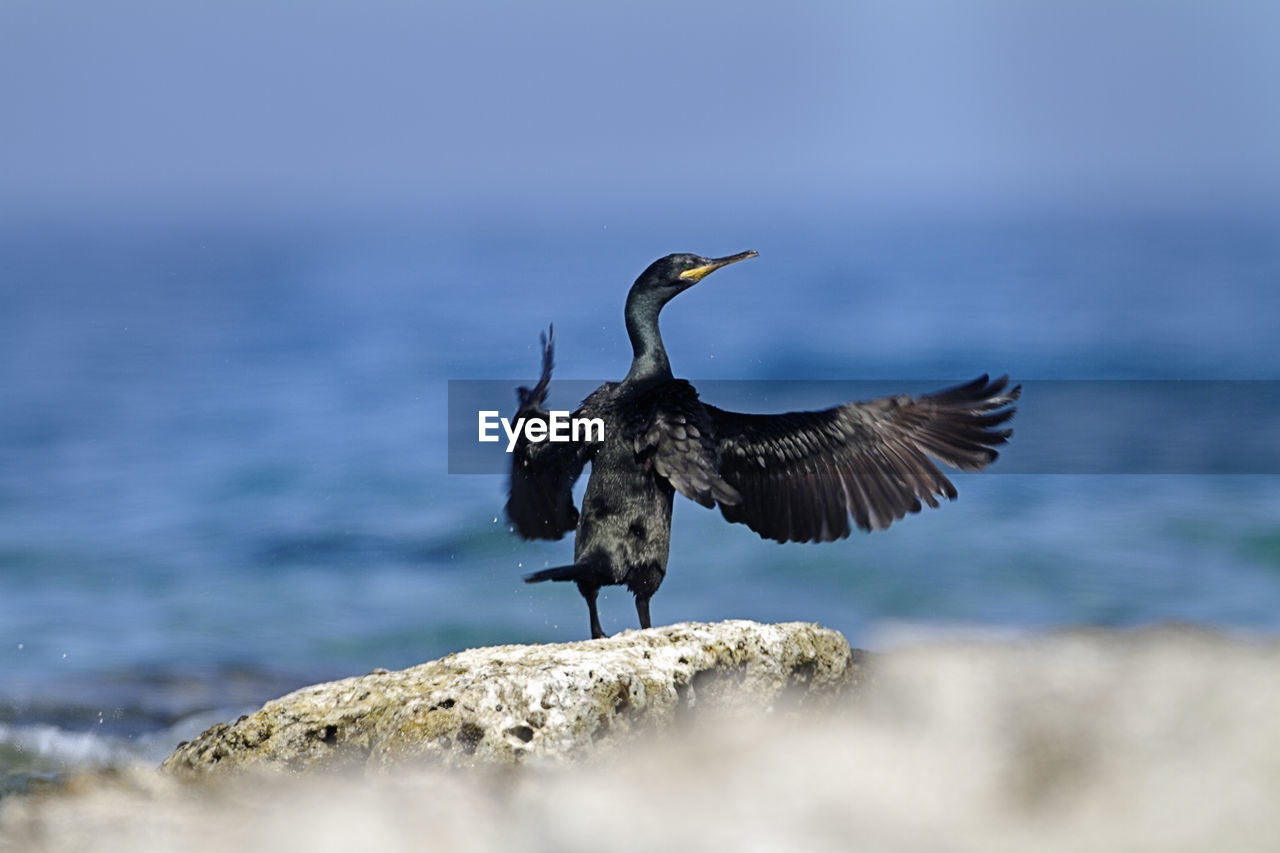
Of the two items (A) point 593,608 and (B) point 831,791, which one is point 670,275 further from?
(B) point 831,791

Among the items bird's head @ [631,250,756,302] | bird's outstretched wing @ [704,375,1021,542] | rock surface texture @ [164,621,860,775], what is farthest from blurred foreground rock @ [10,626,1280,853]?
bird's head @ [631,250,756,302]

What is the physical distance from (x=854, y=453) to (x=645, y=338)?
96 centimetres

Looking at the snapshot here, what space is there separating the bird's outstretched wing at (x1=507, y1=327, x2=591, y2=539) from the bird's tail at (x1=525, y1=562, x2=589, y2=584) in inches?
22.1

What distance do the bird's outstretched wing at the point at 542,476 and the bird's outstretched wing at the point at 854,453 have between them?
60cm

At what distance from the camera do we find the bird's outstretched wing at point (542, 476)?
19.7 feet

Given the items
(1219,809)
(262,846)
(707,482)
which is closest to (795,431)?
(707,482)

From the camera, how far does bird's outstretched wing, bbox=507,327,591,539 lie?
599 cm

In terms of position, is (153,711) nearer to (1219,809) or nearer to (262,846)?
(262,846)

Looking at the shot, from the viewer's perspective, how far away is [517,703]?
14.6 ft

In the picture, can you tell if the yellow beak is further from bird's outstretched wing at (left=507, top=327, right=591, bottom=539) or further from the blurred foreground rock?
the blurred foreground rock

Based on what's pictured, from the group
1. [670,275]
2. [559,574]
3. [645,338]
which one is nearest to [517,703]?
[559,574]

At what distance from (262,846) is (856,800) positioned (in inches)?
73.4

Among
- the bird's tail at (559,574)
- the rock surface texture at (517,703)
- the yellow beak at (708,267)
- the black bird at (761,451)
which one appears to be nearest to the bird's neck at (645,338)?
the black bird at (761,451)

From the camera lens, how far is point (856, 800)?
15.9 ft
